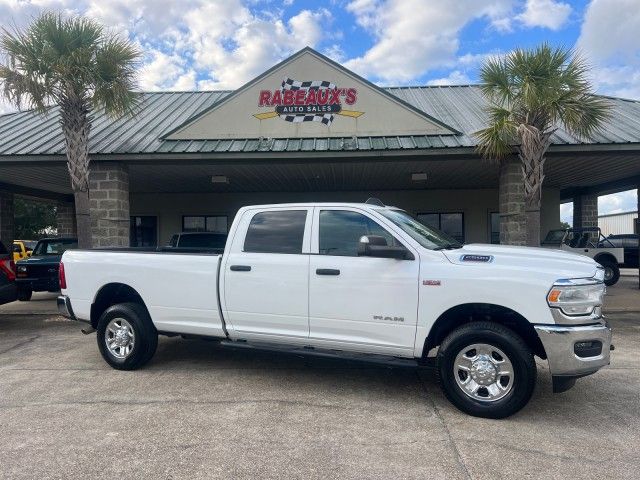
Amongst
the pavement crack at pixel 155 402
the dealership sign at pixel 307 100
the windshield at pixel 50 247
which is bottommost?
the pavement crack at pixel 155 402

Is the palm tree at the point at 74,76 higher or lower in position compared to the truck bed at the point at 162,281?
higher

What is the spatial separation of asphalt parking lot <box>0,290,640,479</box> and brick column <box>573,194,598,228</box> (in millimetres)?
12779

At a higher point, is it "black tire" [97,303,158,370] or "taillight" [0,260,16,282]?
"taillight" [0,260,16,282]

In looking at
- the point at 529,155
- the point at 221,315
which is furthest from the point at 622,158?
the point at 221,315

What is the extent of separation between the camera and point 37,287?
34.8ft

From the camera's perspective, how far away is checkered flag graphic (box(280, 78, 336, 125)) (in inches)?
392

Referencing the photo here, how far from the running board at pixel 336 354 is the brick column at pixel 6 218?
13.6 meters

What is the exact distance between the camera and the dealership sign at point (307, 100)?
32.7 ft

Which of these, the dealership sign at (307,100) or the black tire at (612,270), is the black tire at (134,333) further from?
the black tire at (612,270)

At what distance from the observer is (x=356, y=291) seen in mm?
4418

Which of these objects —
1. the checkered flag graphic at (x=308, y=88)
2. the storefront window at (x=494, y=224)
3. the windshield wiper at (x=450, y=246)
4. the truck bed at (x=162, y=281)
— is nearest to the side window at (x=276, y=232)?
the truck bed at (x=162, y=281)

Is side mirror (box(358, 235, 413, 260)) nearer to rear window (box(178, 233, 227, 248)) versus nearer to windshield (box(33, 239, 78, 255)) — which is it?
rear window (box(178, 233, 227, 248))

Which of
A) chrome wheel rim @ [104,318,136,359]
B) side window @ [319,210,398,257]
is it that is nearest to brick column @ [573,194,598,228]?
side window @ [319,210,398,257]

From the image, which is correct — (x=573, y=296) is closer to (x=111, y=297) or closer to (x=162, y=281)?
(x=162, y=281)
